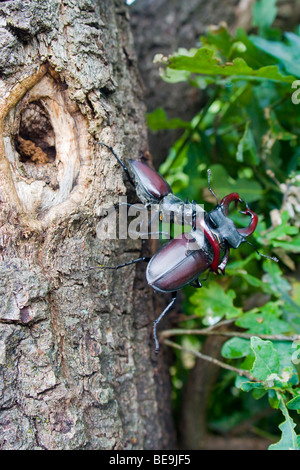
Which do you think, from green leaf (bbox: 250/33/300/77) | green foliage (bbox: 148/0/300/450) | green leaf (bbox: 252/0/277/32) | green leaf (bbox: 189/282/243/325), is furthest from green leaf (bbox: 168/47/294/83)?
green leaf (bbox: 189/282/243/325)

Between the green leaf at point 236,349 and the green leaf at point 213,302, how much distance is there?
178 mm

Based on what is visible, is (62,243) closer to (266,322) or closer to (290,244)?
(266,322)

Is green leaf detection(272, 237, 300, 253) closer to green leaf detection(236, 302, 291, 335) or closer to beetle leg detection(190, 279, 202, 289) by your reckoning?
green leaf detection(236, 302, 291, 335)

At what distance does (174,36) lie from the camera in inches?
112

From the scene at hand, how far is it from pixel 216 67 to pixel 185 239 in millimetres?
844

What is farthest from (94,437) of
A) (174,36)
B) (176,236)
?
(174,36)

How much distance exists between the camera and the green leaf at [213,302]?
1898 mm

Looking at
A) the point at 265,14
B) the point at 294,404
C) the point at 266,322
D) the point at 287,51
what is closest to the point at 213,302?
the point at 266,322

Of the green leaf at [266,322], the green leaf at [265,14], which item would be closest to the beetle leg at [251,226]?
the green leaf at [266,322]

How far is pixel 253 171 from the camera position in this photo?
2281 mm

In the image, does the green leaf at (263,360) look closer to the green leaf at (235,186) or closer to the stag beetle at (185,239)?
the stag beetle at (185,239)

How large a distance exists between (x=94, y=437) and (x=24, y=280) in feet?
2.26

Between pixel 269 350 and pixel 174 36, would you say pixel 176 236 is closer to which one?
pixel 269 350
